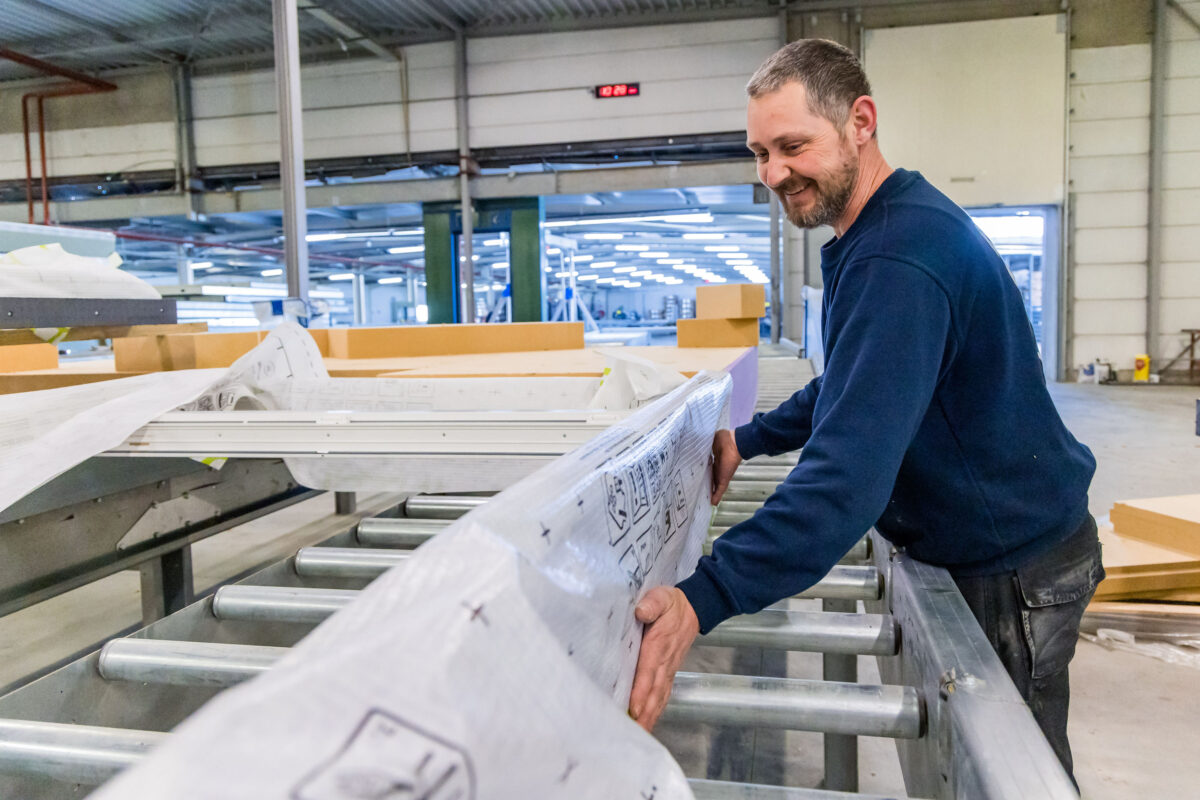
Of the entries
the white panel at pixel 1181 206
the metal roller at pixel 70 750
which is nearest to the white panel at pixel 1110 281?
the white panel at pixel 1181 206

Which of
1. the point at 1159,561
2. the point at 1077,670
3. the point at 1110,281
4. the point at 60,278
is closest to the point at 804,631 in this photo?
the point at 1077,670

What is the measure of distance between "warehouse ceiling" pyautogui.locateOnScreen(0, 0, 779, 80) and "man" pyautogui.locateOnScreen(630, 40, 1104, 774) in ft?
26.4

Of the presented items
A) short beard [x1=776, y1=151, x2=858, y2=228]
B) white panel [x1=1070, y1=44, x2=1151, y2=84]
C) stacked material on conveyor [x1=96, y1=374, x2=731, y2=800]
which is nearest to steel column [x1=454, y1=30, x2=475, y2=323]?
white panel [x1=1070, y1=44, x2=1151, y2=84]

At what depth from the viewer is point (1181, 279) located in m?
8.68

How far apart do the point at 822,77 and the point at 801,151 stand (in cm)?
10

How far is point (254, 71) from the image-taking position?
914 centimetres

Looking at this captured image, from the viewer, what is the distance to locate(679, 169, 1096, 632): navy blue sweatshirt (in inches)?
32.6

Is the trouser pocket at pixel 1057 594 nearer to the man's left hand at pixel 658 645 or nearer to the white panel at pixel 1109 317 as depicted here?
the man's left hand at pixel 658 645

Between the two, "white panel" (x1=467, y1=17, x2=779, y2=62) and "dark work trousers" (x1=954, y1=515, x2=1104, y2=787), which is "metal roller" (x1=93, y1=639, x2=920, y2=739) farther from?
"white panel" (x1=467, y1=17, x2=779, y2=62)

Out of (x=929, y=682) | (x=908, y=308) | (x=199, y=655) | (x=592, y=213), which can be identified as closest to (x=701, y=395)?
(x=908, y=308)

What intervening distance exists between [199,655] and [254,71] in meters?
9.81

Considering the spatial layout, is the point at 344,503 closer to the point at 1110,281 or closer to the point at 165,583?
the point at 165,583

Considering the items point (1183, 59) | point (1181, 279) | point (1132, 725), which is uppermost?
point (1183, 59)

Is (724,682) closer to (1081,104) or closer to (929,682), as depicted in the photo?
(929,682)
